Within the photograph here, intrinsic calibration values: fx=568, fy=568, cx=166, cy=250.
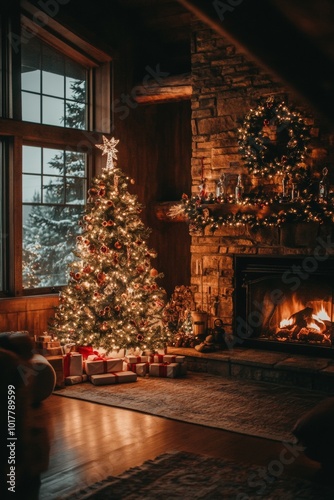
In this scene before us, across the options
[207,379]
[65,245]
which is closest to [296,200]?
[207,379]

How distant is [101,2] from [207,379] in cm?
438

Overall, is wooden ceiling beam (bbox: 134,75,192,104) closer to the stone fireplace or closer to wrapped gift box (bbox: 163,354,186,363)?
the stone fireplace

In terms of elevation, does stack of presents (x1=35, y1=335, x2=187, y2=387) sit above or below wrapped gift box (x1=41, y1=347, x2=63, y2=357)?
below

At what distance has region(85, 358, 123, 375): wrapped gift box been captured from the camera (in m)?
5.38

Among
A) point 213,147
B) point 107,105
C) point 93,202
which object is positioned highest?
point 107,105

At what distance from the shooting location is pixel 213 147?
20.4ft

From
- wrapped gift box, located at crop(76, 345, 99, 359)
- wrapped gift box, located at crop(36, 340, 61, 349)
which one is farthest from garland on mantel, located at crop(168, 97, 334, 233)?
wrapped gift box, located at crop(36, 340, 61, 349)

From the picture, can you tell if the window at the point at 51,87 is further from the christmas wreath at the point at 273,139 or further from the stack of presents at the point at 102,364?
the stack of presents at the point at 102,364

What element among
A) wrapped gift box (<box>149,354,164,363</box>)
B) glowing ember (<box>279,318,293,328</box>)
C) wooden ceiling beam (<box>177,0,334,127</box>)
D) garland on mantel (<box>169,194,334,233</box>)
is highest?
garland on mantel (<box>169,194,334,233</box>)

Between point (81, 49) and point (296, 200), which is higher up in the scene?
point (81, 49)

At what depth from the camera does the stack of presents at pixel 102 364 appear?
5.15 meters

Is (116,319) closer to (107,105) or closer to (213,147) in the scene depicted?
(213,147)

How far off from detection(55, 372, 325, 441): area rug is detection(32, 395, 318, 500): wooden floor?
14 cm

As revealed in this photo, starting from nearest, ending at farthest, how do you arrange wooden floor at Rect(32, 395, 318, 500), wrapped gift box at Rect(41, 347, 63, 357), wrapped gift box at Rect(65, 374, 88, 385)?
wooden floor at Rect(32, 395, 318, 500) < wrapped gift box at Rect(41, 347, 63, 357) < wrapped gift box at Rect(65, 374, 88, 385)
